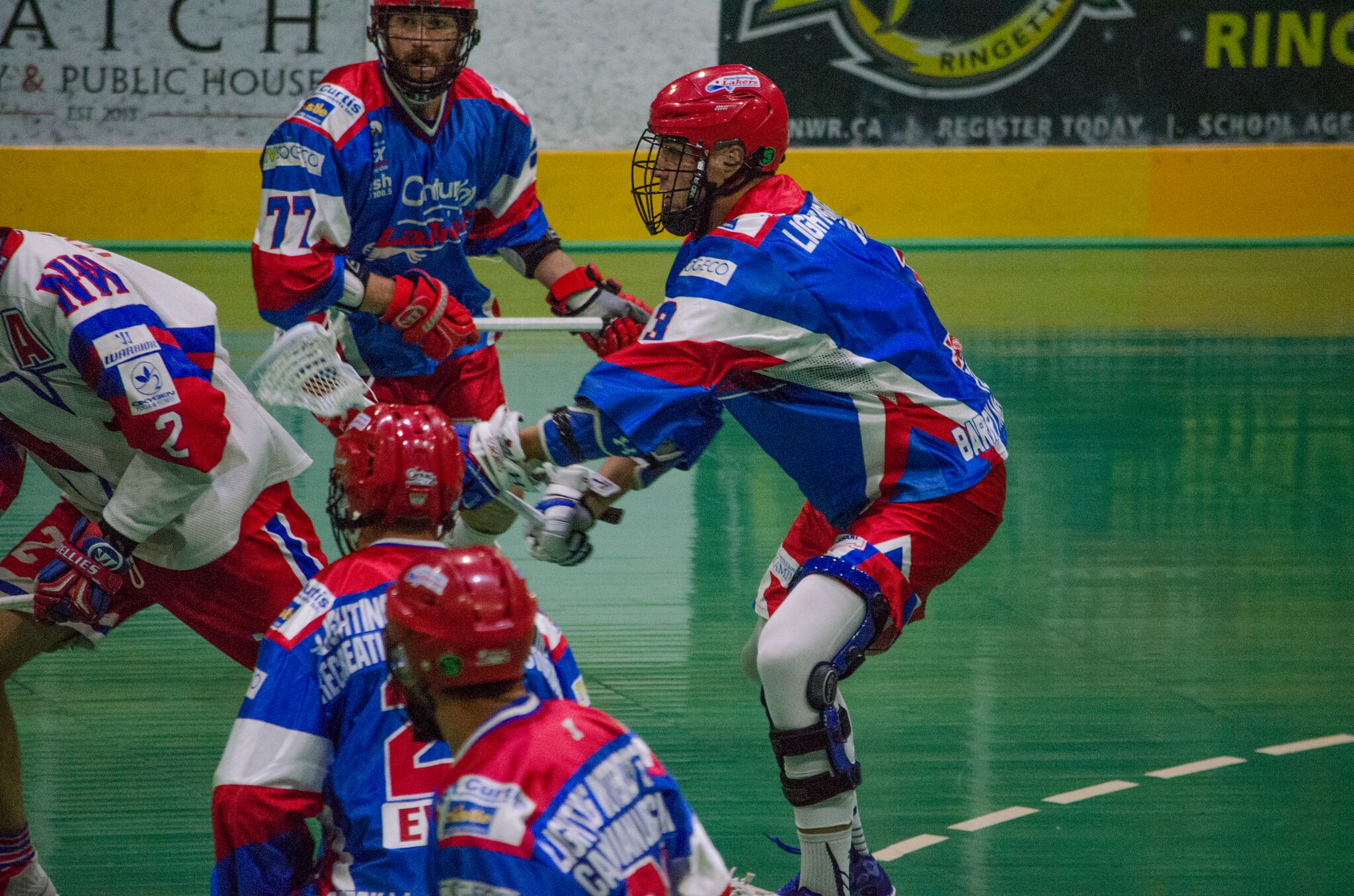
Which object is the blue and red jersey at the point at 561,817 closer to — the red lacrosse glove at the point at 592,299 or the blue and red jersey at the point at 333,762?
the blue and red jersey at the point at 333,762

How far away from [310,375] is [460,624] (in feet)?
8.49

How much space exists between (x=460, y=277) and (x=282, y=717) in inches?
120

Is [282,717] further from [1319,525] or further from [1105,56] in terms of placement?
[1105,56]

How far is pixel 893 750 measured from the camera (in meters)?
4.91

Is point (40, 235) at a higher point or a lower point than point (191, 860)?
higher

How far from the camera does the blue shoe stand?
3.90 metres

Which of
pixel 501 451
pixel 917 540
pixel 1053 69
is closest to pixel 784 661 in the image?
pixel 917 540

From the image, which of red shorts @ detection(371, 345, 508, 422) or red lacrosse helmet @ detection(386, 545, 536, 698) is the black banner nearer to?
red shorts @ detection(371, 345, 508, 422)

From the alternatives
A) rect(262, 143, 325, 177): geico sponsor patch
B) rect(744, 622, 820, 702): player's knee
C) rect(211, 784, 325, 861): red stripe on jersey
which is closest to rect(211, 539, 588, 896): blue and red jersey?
rect(211, 784, 325, 861): red stripe on jersey

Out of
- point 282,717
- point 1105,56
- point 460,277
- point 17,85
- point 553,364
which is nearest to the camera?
point 282,717

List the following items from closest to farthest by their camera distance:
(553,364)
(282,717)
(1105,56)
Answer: (282,717)
(553,364)
(1105,56)

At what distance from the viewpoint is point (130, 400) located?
3471mm

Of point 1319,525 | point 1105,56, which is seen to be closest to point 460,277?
point 1319,525

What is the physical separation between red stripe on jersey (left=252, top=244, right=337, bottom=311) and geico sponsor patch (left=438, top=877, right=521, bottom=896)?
3.09 meters
